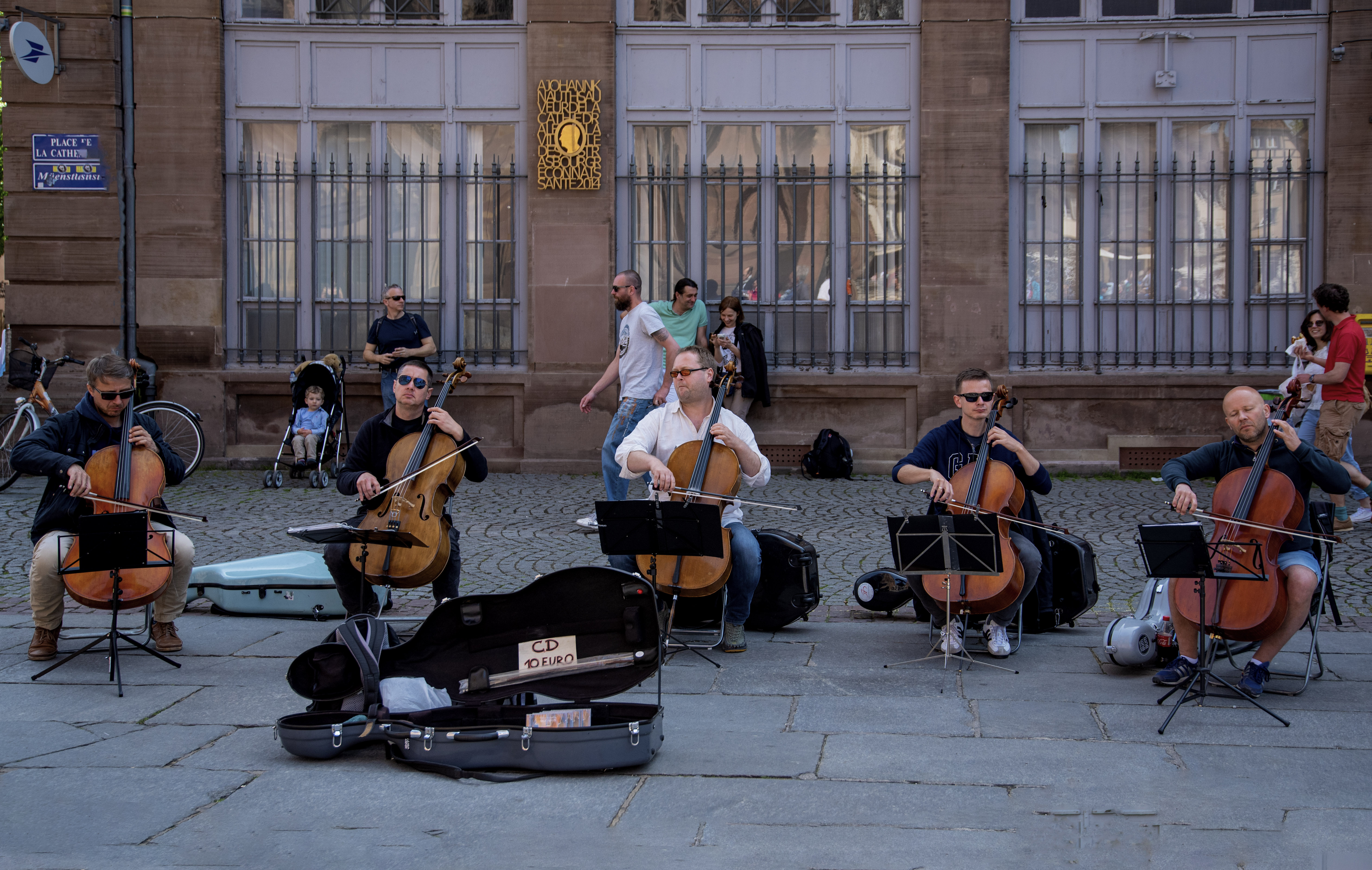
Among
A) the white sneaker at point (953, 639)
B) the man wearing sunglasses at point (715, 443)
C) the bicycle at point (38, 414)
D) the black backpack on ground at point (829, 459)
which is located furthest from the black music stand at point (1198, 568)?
the bicycle at point (38, 414)

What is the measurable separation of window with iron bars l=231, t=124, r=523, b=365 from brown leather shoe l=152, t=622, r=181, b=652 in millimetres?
6886

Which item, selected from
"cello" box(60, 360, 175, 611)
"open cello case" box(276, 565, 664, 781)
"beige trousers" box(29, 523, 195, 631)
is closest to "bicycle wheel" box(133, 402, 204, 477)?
"beige trousers" box(29, 523, 195, 631)

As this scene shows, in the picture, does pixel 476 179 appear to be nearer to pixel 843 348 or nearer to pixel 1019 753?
Result: pixel 843 348

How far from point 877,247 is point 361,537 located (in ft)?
27.3

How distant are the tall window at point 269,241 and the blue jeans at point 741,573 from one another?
7846 mm

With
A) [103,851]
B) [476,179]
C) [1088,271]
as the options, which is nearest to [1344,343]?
[1088,271]

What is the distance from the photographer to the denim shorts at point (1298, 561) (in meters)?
5.52

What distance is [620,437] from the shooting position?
8.88m

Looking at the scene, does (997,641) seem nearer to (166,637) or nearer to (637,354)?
(637,354)

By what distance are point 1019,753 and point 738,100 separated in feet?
30.9

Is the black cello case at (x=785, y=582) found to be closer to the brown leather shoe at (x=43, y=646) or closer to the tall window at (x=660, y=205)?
the brown leather shoe at (x=43, y=646)

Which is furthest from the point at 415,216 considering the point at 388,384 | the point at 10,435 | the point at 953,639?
the point at 953,639

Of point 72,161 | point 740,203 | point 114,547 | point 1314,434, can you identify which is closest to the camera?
point 114,547

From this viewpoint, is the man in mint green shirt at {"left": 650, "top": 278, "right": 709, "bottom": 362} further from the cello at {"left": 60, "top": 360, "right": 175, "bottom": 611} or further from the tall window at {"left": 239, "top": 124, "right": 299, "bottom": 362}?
the cello at {"left": 60, "top": 360, "right": 175, "bottom": 611}
